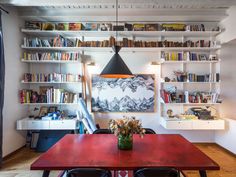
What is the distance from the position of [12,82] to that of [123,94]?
8.08 feet

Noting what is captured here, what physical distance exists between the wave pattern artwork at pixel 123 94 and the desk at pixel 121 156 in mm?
2171

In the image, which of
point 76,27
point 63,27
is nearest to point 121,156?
point 76,27

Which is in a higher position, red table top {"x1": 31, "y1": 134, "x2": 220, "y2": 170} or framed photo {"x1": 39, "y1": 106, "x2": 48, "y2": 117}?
framed photo {"x1": 39, "y1": 106, "x2": 48, "y2": 117}

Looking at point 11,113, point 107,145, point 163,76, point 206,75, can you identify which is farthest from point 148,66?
point 11,113

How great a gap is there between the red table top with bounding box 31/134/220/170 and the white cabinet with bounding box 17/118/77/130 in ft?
5.53

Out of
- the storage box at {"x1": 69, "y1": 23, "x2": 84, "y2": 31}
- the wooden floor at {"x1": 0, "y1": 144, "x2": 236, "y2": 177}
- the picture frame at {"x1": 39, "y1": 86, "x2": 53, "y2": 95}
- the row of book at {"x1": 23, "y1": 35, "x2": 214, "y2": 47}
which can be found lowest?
the wooden floor at {"x1": 0, "y1": 144, "x2": 236, "y2": 177}

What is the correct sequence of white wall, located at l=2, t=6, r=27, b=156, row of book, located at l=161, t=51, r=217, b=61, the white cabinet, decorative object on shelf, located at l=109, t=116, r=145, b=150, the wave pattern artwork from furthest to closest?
1. the wave pattern artwork
2. row of book, located at l=161, t=51, r=217, b=61
3. the white cabinet
4. white wall, located at l=2, t=6, r=27, b=156
5. decorative object on shelf, located at l=109, t=116, r=145, b=150

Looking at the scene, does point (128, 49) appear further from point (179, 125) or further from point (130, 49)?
point (179, 125)

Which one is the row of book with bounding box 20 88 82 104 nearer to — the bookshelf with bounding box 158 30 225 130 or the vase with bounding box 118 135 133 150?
the bookshelf with bounding box 158 30 225 130

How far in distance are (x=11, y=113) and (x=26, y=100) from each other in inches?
17.9

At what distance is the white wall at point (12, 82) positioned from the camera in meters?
3.81

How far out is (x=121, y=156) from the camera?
1925 millimetres

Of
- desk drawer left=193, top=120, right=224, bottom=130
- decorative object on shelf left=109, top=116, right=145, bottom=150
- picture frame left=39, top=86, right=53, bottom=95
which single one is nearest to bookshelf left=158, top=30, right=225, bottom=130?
desk drawer left=193, top=120, right=224, bottom=130

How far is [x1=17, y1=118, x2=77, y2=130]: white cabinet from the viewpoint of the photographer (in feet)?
13.6
